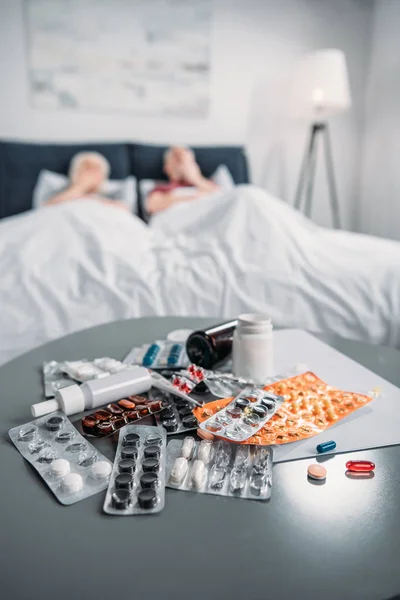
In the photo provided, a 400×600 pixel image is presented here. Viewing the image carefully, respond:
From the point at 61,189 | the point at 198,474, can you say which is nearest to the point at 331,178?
the point at 61,189

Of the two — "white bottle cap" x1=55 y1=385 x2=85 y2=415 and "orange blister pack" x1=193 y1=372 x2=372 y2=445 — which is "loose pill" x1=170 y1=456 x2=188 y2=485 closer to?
"orange blister pack" x1=193 y1=372 x2=372 y2=445

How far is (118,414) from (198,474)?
0.62ft

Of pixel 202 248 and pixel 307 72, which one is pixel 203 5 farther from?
pixel 202 248

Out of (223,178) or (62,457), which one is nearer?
(62,457)

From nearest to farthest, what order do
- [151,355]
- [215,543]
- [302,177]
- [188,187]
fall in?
[215,543] → [151,355] → [188,187] → [302,177]

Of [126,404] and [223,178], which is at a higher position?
[223,178]

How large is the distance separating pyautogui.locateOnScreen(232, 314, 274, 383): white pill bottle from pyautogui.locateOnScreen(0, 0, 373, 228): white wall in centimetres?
262

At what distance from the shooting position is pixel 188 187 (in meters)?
2.81

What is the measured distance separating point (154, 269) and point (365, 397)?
2.99ft

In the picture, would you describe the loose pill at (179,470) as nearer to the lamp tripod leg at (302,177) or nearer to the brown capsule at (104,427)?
the brown capsule at (104,427)

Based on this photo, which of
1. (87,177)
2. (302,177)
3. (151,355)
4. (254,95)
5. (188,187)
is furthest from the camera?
(302,177)

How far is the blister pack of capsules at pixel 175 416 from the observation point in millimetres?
719

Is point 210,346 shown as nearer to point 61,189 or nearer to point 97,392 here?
point 97,392

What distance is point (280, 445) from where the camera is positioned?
69 centimetres
